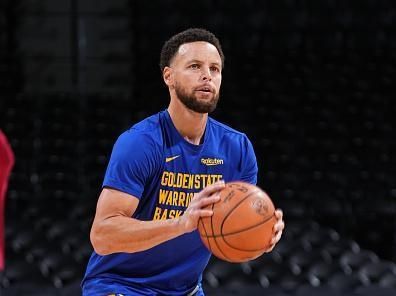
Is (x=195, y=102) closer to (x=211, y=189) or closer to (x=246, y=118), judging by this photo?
(x=211, y=189)

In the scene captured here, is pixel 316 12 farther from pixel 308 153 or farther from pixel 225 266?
pixel 225 266

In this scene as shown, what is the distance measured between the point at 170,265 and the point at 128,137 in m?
0.67

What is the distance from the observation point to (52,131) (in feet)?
34.2

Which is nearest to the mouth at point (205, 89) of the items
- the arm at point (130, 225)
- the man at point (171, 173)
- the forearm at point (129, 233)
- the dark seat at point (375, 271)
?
the man at point (171, 173)

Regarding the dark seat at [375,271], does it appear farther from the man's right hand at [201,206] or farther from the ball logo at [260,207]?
the man's right hand at [201,206]

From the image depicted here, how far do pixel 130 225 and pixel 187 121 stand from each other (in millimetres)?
663

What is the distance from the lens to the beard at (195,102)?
3.51 metres

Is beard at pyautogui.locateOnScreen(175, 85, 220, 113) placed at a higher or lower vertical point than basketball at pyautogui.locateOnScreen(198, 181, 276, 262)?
higher

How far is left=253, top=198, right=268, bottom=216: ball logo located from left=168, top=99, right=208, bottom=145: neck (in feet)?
2.21

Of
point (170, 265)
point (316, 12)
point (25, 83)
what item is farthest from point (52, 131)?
point (170, 265)

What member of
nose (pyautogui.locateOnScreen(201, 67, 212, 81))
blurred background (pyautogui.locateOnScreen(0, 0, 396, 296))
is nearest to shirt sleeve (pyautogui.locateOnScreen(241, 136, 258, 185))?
nose (pyautogui.locateOnScreen(201, 67, 212, 81))

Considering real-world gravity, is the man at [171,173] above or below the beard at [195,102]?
below

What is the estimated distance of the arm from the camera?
299 cm

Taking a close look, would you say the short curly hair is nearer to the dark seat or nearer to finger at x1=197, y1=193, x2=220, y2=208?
finger at x1=197, y1=193, x2=220, y2=208
